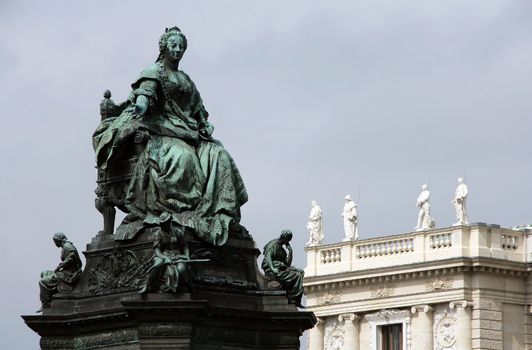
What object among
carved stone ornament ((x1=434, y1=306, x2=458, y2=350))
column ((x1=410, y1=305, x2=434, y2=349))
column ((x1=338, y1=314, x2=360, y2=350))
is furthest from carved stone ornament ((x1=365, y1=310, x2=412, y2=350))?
carved stone ornament ((x1=434, y1=306, x2=458, y2=350))

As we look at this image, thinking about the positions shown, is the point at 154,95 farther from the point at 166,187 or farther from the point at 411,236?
the point at 411,236

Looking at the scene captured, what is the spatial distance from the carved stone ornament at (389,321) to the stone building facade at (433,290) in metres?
0.03

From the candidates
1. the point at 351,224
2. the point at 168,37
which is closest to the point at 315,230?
the point at 351,224

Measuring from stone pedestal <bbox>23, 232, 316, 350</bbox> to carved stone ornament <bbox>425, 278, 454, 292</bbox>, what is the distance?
49.5m

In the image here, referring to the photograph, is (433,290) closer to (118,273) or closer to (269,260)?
(269,260)

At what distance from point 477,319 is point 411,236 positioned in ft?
12.7

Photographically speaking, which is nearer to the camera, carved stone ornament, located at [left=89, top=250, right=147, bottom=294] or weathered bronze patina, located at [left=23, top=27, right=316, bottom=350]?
weathered bronze patina, located at [left=23, top=27, right=316, bottom=350]

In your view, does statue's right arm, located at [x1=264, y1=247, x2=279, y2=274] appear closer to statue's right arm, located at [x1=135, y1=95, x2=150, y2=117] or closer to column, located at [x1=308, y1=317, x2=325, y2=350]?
statue's right arm, located at [x1=135, y1=95, x2=150, y2=117]

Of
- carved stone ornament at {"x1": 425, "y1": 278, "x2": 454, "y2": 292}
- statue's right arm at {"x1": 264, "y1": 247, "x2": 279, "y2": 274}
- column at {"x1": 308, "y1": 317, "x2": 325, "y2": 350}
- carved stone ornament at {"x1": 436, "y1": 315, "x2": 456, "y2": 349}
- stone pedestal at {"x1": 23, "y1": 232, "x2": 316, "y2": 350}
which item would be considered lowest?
stone pedestal at {"x1": 23, "y1": 232, "x2": 316, "y2": 350}

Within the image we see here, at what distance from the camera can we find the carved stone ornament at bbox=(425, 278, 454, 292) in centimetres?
7581

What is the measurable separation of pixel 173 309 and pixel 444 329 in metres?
51.3

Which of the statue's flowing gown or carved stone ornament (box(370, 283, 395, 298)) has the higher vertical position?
carved stone ornament (box(370, 283, 395, 298))

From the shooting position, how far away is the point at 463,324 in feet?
247

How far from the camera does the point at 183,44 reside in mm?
27203
